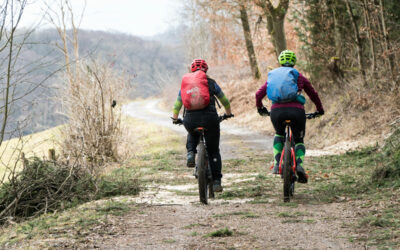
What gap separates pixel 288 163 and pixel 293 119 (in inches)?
24.3

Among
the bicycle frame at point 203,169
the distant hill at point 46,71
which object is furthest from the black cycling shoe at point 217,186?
the distant hill at point 46,71

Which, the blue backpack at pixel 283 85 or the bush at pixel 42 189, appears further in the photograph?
the bush at pixel 42 189

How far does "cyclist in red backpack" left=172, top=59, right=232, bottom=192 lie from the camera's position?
6891 millimetres

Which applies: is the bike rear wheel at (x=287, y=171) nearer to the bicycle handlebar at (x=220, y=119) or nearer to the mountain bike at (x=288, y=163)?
the mountain bike at (x=288, y=163)

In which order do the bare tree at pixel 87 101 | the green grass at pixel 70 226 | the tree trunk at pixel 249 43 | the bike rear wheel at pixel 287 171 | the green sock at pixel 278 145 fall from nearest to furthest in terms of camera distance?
the green grass at pixel 70 226 < the bike rear wheel at pixel 287 171 < the green sock at pixel 278 145 < the bare tree at pixel 87 101 < the tree trunk at pixel 249 43

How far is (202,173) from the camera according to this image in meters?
6.89

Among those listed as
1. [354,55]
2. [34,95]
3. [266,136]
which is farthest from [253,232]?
[266,136]

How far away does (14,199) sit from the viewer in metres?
7.41

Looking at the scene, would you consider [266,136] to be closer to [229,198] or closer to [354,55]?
[354,55]

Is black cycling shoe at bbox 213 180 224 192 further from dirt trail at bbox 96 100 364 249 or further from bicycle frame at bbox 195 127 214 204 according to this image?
bicycle frame at bbox 195 127 214 204

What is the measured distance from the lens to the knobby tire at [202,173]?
6879 mm

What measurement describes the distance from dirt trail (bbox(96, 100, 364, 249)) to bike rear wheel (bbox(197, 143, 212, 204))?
149 mm

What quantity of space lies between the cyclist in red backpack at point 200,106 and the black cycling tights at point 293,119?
2.44 ft

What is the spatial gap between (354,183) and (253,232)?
321 centimetres
